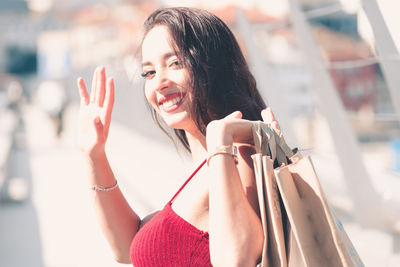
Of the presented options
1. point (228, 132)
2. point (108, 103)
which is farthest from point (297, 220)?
point (108, 103)

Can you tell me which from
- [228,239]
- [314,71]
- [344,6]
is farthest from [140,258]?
[314,71]

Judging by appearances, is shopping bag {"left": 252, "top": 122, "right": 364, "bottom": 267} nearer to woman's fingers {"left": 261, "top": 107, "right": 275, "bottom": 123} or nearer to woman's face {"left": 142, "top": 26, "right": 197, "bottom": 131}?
woman's fingers {"left": 261, "top": 107, "right": 275, "bottom": 123}

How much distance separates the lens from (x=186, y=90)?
1.72 metres

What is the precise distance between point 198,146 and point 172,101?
19 cm

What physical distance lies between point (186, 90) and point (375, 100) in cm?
278

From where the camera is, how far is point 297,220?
138 centimetres

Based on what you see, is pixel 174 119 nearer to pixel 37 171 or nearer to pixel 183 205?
pixel 183 205

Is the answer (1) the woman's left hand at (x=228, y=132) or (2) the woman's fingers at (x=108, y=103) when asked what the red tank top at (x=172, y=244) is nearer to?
(1) the woman's left hand at (x=228, y=132)

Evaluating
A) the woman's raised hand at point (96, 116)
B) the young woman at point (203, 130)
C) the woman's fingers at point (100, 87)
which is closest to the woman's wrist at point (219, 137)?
the young woman at point (203, 130)

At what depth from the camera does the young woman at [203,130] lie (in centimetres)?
144

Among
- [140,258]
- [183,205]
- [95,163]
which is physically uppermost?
[95,163]

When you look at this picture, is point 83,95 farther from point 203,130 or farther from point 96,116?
point 203,130

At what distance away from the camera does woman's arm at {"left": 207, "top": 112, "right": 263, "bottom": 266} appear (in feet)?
4.66

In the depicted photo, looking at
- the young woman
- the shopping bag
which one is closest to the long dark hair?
the young woman
